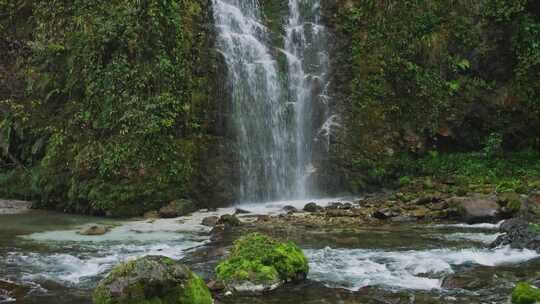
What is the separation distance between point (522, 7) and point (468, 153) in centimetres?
467

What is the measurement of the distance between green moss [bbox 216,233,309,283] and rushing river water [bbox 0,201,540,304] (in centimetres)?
25

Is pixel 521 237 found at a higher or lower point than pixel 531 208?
lower

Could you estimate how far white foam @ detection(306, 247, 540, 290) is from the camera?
778cm

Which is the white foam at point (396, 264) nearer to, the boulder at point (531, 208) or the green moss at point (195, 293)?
the green moss at point (195, 293)

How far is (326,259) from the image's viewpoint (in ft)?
29.9

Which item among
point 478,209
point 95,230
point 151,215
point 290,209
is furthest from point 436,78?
point 95,230

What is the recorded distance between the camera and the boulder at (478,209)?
39.5ft

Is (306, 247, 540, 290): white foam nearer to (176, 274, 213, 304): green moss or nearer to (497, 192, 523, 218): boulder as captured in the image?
(176, 274, 213, 304): green moss

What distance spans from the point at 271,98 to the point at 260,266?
34.3 feet

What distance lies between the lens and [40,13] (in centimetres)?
1822

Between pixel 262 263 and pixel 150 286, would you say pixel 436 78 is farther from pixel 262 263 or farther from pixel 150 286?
pixel 150 286

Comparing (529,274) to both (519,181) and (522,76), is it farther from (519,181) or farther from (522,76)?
(522,76)

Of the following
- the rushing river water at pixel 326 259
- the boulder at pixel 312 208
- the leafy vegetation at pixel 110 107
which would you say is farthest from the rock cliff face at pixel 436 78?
the rushing river water at pixel 326 259

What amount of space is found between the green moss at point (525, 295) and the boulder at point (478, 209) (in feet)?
18.5
